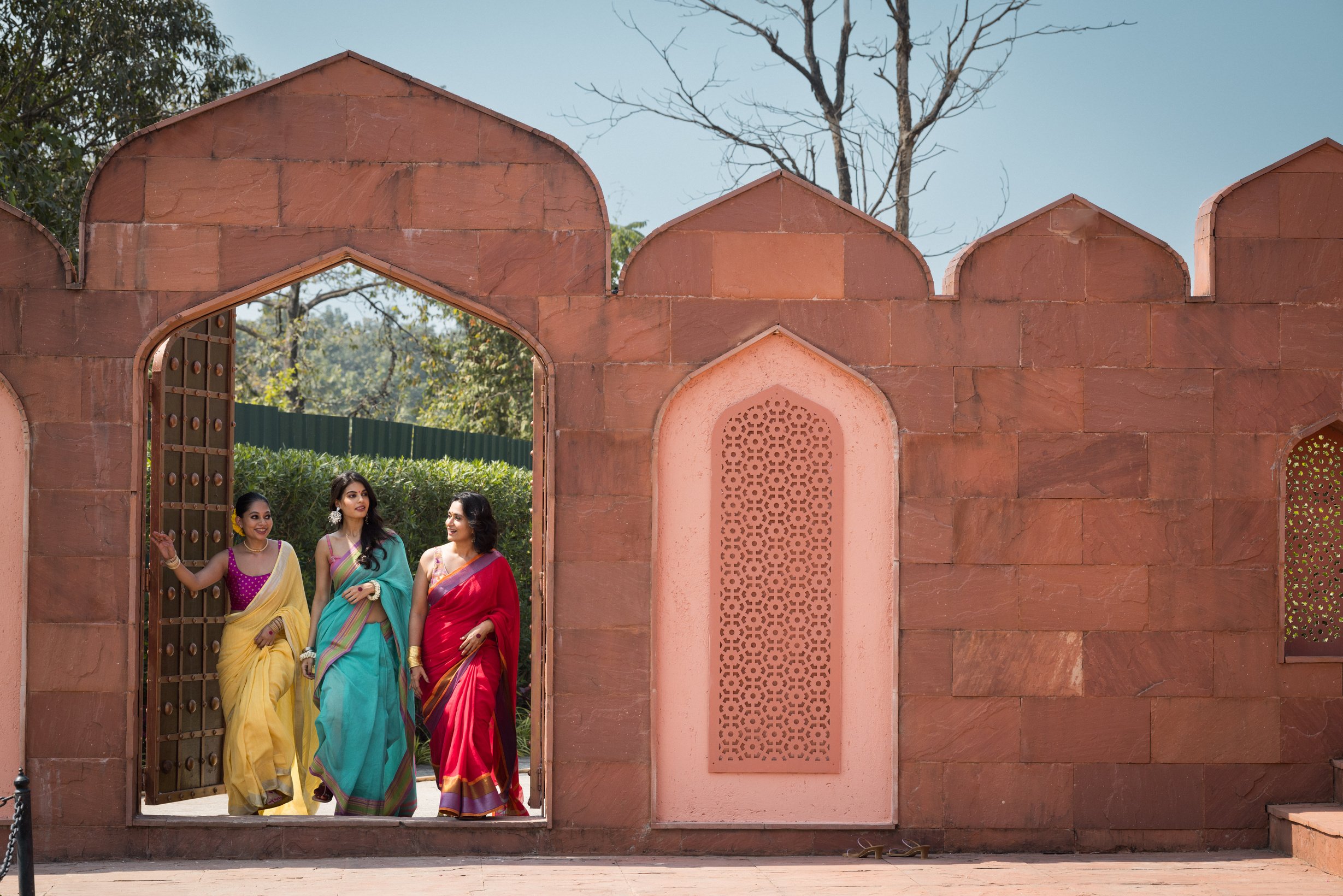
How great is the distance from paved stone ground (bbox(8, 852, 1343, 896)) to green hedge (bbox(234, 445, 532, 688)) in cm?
282

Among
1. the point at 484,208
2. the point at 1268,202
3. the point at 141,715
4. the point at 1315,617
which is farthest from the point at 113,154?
the point at 1315,617

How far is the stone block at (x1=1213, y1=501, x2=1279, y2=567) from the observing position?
6199 millimetres

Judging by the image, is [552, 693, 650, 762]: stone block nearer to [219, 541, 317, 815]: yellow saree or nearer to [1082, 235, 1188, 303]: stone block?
[219, 541, 317, 815]: yellow saree

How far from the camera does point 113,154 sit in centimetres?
597

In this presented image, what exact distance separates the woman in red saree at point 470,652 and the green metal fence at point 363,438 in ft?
10.8

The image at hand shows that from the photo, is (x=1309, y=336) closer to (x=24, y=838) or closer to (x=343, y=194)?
(x=343, y=194)

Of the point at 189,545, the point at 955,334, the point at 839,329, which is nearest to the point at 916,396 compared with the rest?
the point at 955,334

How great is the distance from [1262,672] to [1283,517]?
702mm

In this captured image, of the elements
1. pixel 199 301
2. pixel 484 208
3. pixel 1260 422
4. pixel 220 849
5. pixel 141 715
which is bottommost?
pixel 220 849

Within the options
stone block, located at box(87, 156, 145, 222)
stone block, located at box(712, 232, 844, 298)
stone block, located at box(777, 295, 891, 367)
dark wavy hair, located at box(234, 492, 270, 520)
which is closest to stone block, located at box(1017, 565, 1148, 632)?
stone block, located at box(777, 295, 891, 367)

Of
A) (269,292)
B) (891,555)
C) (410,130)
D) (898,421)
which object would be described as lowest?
(891,555)

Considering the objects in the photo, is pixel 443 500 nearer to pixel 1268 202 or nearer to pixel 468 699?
pixel 468 699

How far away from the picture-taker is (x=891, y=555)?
6.15 m

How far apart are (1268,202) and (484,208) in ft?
11.7
